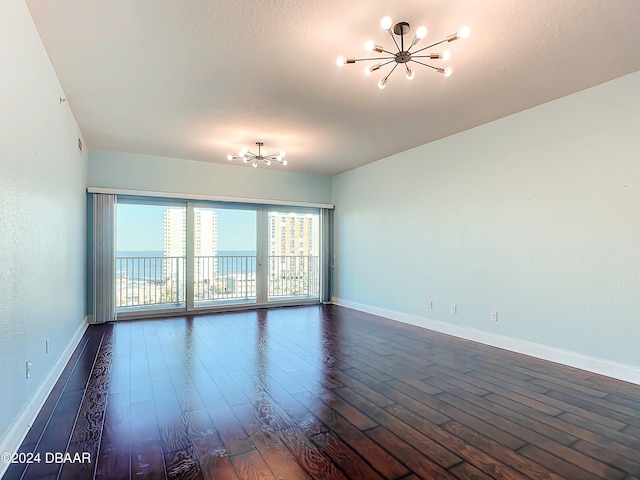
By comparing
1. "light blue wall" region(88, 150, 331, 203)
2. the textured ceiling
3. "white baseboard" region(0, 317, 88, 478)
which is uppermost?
the textured ceiling

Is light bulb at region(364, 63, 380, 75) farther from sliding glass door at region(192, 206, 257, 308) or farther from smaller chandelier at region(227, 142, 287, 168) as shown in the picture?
sliding glass door at region(192, 206, 257, 308)

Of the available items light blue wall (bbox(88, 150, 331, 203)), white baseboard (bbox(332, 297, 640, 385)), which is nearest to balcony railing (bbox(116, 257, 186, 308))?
light blue wall (bbox(88, 150, 331, 203))

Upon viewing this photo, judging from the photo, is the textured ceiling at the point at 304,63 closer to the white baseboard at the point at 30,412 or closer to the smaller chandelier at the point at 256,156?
the smaller chandelier at the point at 256,156

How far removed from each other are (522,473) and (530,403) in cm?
99

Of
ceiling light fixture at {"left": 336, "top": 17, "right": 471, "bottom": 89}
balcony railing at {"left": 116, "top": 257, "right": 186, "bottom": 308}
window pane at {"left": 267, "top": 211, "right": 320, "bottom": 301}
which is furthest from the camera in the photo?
window pane at {"left": 267, "top": 211, "right": 320, "bottom": 301}

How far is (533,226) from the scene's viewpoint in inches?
153

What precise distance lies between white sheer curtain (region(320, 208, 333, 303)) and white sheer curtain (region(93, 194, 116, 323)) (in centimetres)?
377

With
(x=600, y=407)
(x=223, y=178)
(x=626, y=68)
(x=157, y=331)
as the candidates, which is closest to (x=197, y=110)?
(x=223, y=178)

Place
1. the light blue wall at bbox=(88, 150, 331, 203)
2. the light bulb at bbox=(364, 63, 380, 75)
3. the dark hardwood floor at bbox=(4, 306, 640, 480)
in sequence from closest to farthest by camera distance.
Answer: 1. the dark hardwood floor at bbox=(4, 306, 640, 480)
2. the light bulb at bbox=(364, 63, 380, 75)
3. the light blue wall at bbox=(88, 150, 331, 203)

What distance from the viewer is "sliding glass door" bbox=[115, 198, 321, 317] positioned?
6.02m

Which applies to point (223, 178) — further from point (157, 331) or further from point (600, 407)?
point (600, 407)

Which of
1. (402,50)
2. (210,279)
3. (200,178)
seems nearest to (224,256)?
(210,279)

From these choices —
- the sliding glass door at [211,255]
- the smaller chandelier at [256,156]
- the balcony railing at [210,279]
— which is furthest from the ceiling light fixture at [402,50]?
the balcony railing at [210,279]

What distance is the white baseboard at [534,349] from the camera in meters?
3.16
